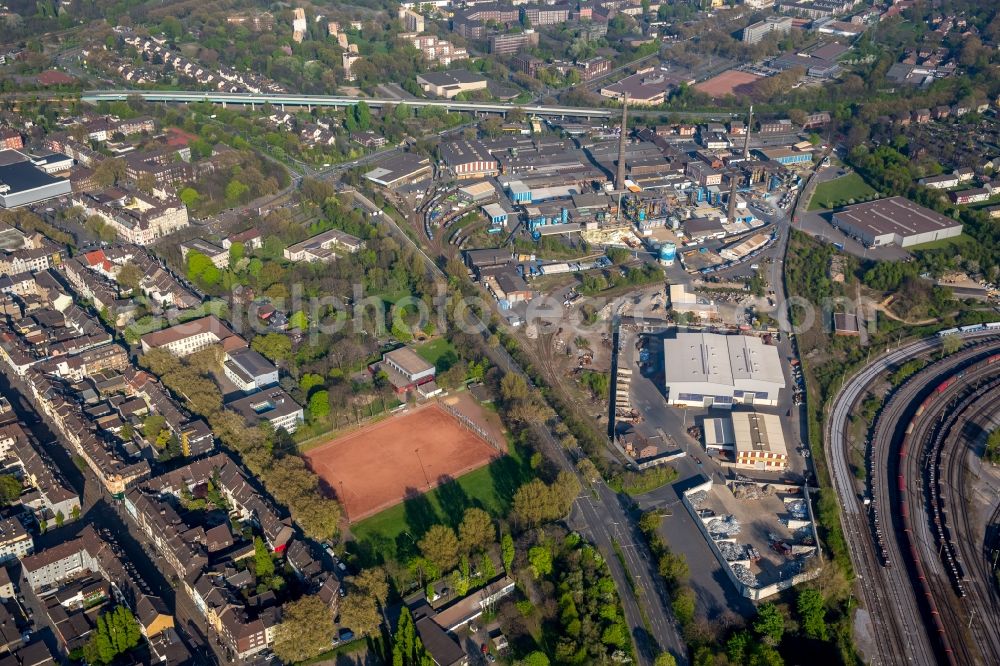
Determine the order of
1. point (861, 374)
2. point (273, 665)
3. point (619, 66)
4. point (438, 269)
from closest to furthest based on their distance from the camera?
1. point (273, 665)
2. point (861, 374)
3. point (438, 269)
4. point (619, 66)

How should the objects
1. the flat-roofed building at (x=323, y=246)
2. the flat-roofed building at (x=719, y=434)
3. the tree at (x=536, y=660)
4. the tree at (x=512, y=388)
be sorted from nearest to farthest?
1. the tree at (x=536, y=660)
2. the flat-roofed building at (x=719, y=434)
3. the tree at (x=512, y=388)
4. the flat-roofed building at (x=323, y=246)

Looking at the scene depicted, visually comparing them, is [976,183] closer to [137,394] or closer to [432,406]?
[432,406]

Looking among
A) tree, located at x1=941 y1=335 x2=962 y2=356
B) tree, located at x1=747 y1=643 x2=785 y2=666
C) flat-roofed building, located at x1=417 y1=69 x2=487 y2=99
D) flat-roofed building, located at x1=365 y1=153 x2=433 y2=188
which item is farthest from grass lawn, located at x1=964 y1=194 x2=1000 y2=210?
tree, located at x1=747 y1=643 x2=785 y2=666

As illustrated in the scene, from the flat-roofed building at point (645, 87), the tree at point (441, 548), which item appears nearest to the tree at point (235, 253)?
the tree at point (441, 548)

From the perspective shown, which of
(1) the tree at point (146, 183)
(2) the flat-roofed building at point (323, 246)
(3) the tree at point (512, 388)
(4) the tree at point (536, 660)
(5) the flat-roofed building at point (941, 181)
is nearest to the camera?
(4) the tree at point (536, 660)

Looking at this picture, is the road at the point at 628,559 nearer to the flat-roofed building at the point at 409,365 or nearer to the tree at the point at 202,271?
the flat-roofed building at the point at 409,365

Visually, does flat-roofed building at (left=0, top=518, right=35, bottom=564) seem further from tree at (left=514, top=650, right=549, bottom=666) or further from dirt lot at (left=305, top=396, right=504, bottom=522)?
tree at (left=514, top=650, right=549, bottom=666)

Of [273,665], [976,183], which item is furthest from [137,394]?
[976,183]
